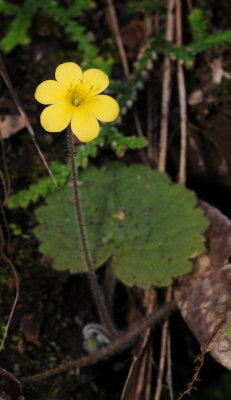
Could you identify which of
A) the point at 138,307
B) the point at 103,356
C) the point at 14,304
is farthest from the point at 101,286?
the point at 14,304

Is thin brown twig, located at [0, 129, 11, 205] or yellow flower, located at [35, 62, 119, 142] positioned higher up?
yellow flower, located at [35, 62, 119, 142]

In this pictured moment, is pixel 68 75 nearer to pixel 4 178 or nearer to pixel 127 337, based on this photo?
pixel 4 178

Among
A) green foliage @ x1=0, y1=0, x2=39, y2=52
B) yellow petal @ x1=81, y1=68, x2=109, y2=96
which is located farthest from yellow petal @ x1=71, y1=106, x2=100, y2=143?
green foliage @ x1=0, y1=0, x2=39, y2=52

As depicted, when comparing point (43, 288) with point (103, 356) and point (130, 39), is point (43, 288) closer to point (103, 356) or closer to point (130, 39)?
point (103, 356)

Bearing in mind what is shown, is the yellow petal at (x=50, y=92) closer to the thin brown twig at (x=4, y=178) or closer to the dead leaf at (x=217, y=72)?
the thin brown twig at (x=4, y=178)

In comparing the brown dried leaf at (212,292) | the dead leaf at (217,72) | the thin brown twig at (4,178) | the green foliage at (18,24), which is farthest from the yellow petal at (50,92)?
the dead leaf at (217,72)

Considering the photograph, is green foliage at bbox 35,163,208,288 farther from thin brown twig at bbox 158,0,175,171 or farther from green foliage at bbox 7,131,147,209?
thin brown twig at bbox 158,0,175,171
